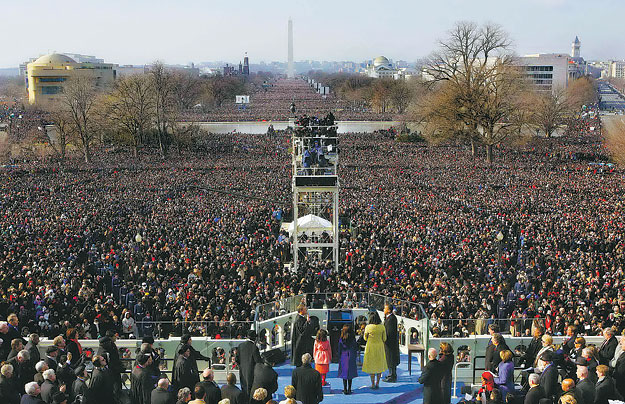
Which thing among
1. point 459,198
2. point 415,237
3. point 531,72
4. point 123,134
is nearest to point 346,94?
point 531,72

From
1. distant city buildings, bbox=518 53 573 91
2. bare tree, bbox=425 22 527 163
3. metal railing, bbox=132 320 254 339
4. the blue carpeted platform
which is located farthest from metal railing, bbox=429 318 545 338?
distant city buildings, bbox=518 53 573 91

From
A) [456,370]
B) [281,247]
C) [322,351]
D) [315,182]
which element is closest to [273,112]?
[281,247]

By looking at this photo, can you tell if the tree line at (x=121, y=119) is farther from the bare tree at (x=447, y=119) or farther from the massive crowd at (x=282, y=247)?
the bare tree at (x=447, y=119)

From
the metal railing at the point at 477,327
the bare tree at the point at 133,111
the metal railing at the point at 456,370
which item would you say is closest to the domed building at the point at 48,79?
the bare tree at the point at 133,111

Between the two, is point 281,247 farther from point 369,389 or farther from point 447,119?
point 447,119

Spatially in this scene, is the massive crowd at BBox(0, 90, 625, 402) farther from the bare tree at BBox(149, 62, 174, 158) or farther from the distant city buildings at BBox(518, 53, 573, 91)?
the distant city buildings at BBox(518, 53, 573, 91)

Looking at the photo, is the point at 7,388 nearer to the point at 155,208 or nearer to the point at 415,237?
the point at 415,237
